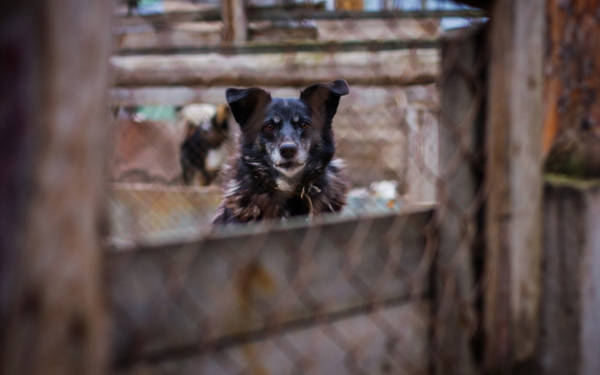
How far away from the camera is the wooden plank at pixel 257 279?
1.03 m

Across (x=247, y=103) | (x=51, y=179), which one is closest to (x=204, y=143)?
(x=247, y=103)

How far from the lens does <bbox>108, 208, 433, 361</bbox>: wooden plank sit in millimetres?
1032

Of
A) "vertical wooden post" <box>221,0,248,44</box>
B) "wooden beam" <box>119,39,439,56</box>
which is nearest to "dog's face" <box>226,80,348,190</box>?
"wooden beam" <box>119,39,439,56</box>

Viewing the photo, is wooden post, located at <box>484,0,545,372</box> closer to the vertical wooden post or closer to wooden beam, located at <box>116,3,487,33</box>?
wooden beam, located at <box>116,3,487,33</box>

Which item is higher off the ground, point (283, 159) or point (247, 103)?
point (247, 103)

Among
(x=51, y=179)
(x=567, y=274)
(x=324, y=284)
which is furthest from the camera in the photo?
(x=567, y=274)

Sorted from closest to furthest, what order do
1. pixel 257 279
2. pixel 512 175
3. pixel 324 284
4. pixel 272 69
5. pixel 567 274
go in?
1. pixel 257 279
2. pixel 324 284
3. pixel 512 175
4. pixel 567 274
5. pixel 272 69

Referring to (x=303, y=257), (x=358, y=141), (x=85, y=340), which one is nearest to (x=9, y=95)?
(x=85, y=340)

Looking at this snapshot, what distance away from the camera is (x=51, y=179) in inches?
30.5

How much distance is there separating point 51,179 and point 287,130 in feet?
10.1

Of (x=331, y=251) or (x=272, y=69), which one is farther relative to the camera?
(x=272, y=69)

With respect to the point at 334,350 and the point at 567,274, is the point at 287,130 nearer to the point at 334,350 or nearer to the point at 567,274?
the point at 567,274

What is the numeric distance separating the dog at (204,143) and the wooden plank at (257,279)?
6.15m

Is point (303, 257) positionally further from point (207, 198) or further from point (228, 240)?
point (207, 198)
